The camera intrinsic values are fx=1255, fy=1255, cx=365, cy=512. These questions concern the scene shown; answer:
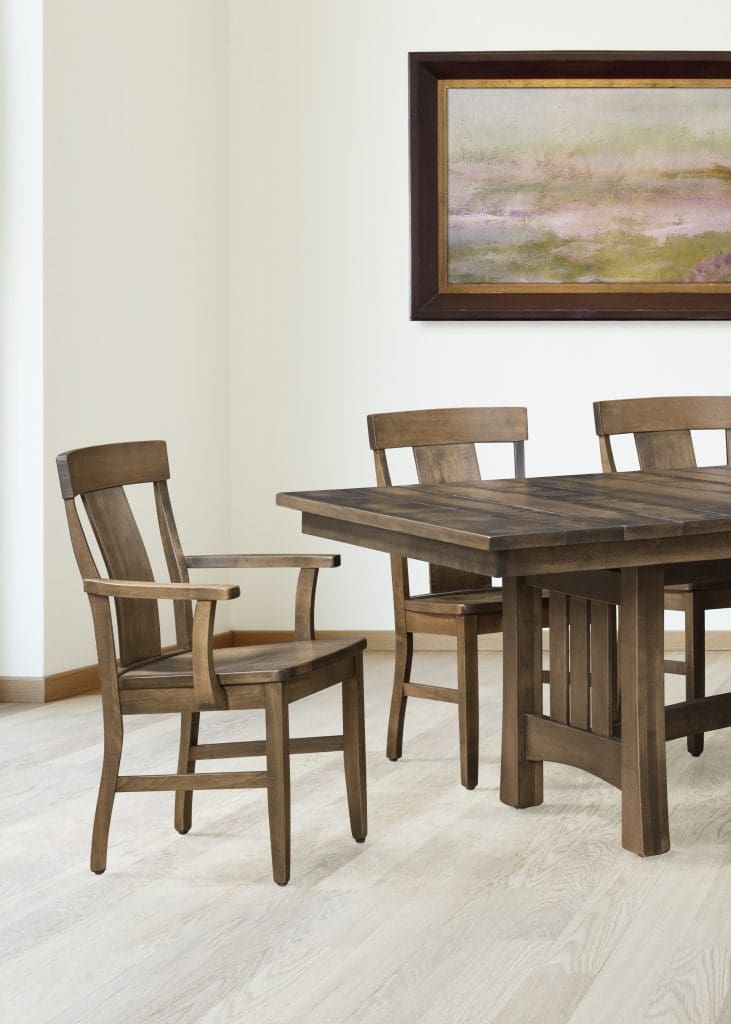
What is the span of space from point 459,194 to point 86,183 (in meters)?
1.57

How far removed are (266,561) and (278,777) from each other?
56 centimetres

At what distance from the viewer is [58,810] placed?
3084 millimetres

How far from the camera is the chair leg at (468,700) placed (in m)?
3.24

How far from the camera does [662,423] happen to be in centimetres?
398

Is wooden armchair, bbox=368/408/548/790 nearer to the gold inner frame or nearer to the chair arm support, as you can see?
the chair arm support

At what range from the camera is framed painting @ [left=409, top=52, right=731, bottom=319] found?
514 cm

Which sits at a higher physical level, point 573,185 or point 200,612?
point 573,185

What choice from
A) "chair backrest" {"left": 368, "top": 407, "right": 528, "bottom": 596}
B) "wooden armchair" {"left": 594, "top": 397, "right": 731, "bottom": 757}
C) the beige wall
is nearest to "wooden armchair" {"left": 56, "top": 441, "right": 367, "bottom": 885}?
"chair backrest" {"left": 368, "top": 407, "right": 528, "bottom": 596}

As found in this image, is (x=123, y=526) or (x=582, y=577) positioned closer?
(x=123, y=526)

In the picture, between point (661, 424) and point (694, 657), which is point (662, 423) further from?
point (694, 657)

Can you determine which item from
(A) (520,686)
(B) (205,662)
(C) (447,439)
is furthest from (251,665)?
(C) (447,439)

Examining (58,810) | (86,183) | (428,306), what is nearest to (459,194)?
(428,306)

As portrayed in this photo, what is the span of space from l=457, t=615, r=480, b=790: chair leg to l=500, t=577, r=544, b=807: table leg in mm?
170

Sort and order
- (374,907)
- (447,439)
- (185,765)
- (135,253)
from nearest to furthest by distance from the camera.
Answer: (374,907), (185,765), (447,439), (135,253)
